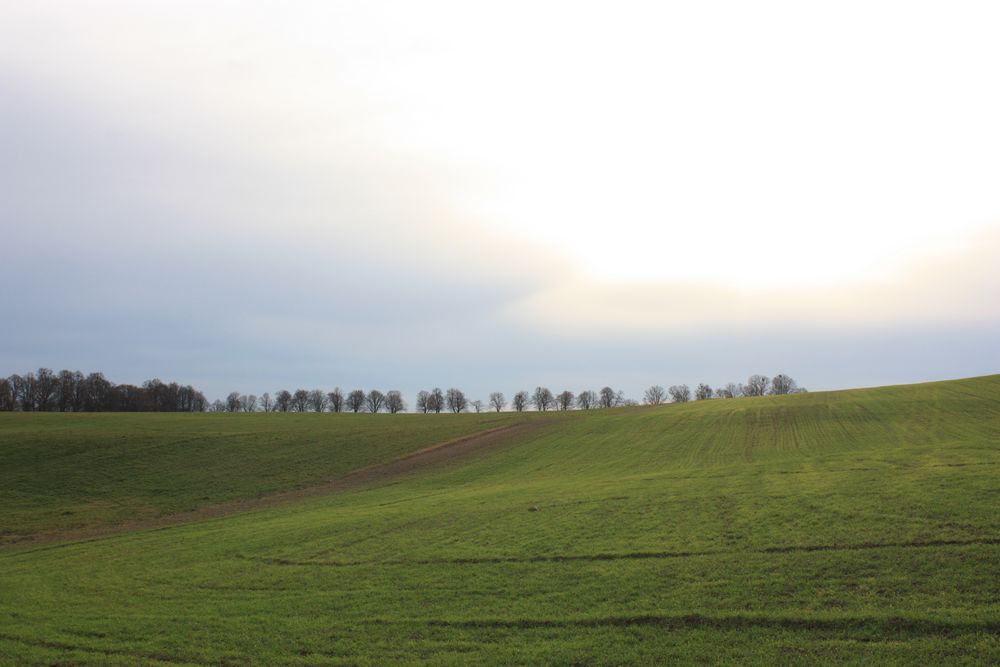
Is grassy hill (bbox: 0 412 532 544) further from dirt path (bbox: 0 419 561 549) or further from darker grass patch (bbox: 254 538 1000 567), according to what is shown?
darker grass patch (bbox: 254 538 1000 567)

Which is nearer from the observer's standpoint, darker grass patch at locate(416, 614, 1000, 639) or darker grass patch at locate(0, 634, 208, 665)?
darker grass patch at locate(416, 614, 1000, 639)

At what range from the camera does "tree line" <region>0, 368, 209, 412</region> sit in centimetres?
14625

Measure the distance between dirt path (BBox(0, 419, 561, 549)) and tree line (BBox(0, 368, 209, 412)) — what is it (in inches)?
4637

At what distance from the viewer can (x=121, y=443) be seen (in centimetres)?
6431

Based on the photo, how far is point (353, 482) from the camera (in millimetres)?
51188

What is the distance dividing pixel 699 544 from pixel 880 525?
20.0ft

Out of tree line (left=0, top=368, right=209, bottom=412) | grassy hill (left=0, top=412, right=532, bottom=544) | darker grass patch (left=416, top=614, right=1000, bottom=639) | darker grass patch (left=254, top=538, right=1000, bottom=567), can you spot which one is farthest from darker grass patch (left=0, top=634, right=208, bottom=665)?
tree line (left=0, top=368, right=209, bottom=412)

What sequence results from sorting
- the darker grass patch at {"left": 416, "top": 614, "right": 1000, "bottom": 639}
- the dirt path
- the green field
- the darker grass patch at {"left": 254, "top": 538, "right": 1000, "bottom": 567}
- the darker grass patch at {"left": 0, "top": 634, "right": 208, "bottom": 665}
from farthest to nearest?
the dirt path → the darker grass patch at {"left": 254, "top": 538, "right": 1000, "bottom": 567} → the darker grass patch at {"left": 0, "top": 634, "right": 208, "bottom": 665} → the green field → the darker grass patch at {"left": 416, "top": 614, "right": 1000, "bottom": 639}

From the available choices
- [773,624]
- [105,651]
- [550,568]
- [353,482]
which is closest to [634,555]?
[550,568]

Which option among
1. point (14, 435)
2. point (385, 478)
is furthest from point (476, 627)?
point (14, 435)

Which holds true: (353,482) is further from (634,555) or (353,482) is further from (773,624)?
(773,624)

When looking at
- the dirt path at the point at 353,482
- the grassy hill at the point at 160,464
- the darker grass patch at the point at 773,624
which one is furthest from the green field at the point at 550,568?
the dirt path at the point at 353,482

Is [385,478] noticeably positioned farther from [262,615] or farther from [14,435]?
[14,435]

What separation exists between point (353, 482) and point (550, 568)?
32.7 m
